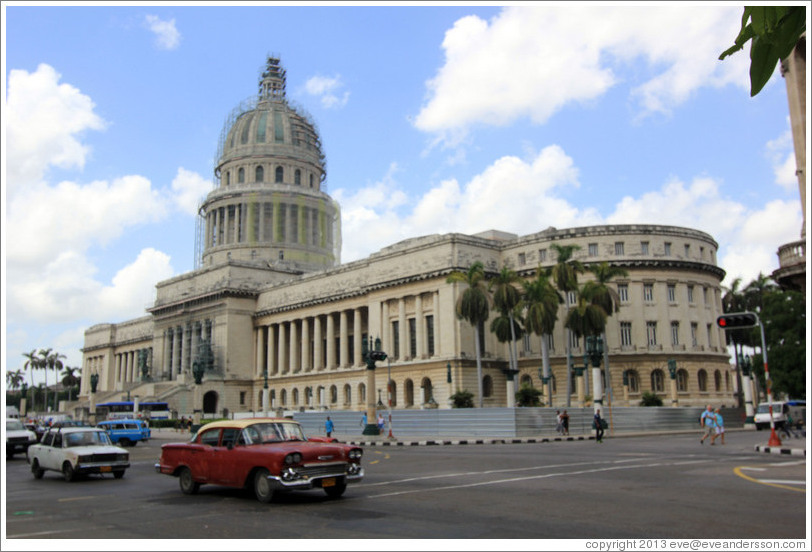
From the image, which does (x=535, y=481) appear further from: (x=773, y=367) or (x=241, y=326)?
(x=241, y=326)

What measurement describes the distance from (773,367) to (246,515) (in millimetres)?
55929

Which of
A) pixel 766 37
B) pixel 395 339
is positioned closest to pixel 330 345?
pixel 395 339

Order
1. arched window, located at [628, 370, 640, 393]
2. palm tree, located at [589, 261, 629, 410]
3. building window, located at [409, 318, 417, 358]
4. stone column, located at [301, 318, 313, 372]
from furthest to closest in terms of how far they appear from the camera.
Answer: stone column, located at [301, 318, 313, 372] → building window, located at [409, 318, 417, 358] → arched window, located at [628, 370, 640, 393] → palm tree, located at [589, 261, 629, 410]

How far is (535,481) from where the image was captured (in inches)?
642

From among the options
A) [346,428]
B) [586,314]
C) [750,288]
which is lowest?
[346,428]

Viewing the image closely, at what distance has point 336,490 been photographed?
13.8 meters

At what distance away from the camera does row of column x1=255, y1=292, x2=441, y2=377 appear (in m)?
64.1

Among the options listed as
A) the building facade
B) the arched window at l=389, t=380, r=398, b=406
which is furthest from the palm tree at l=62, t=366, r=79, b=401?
the arched window at l=389, t=380, r=398, b=406

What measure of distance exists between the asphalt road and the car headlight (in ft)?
2.51

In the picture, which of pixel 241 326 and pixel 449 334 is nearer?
pixel 449 334

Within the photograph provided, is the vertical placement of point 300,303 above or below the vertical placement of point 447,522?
above

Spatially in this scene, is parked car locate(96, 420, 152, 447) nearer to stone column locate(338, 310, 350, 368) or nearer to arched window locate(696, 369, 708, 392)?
stone column locate(338, 310, 350, 368)

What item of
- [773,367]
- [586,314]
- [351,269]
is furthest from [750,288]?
[351,269]

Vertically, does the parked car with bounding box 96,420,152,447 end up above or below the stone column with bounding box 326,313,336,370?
below
